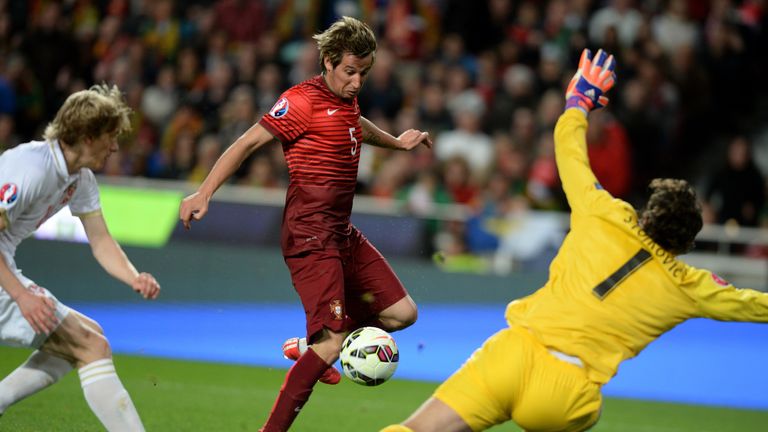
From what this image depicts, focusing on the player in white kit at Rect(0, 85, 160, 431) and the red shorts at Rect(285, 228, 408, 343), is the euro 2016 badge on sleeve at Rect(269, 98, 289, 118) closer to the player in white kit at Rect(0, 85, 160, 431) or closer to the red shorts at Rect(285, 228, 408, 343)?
the red shorts at Rect(285, 228, 408, 343)

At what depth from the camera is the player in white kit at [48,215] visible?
15.8 feet

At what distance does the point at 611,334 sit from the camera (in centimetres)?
457

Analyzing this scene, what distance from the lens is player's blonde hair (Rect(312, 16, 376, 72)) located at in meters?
5.95

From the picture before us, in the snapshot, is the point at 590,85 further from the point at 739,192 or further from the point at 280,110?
the point at 739,192

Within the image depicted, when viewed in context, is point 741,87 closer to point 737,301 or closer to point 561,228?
point 561,228

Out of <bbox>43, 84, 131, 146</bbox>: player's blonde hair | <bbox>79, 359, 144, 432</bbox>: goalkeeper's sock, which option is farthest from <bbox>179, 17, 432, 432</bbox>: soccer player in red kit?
<bbox>79, 359, 144, 432</bbox>: goalkeeper's sock

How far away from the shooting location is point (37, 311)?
15.7 feet

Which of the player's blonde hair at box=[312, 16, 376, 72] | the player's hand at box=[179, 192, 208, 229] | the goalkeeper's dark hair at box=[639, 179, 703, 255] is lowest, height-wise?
the player's hand at box=[179, 192, 208, 229]

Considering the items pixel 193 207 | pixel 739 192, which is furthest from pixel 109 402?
pixel 739 192

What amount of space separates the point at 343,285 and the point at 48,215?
5.42ft

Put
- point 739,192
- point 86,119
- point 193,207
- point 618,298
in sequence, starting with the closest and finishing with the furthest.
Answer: point 618,298
point 86,119
point 193,207
point 739,192

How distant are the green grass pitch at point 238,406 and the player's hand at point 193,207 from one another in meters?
1.63

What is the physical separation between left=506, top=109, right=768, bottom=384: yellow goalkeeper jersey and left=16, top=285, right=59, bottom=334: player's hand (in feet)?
6.77

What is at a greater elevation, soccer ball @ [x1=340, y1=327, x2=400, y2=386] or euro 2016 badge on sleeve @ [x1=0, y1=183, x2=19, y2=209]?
euro 2016 badge on sleeve @ [x1=0, y1=183, x2=19, y2=209]
